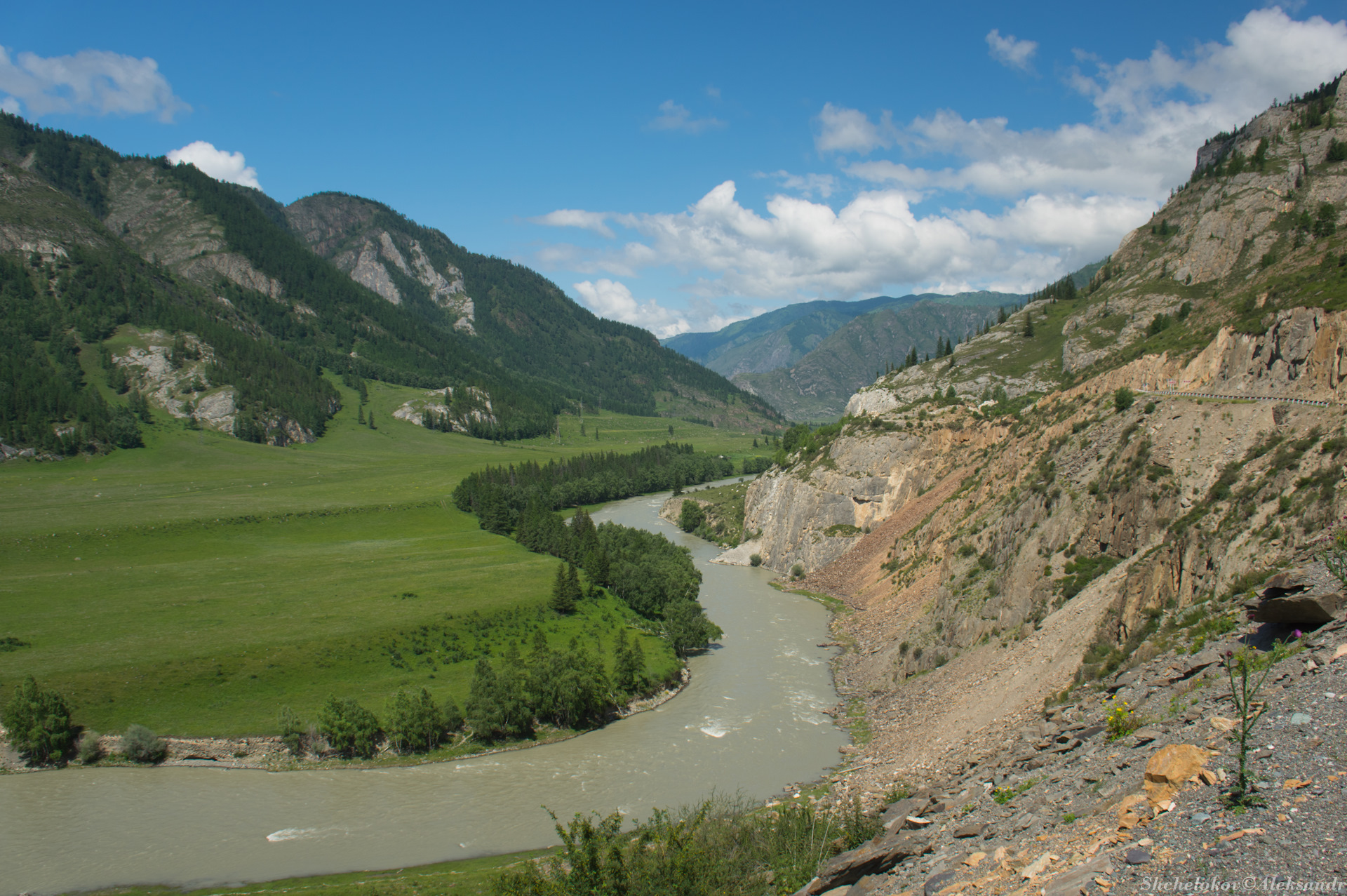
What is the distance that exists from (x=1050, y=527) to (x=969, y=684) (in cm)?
1160

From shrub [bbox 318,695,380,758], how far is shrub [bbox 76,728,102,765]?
44.2 feet

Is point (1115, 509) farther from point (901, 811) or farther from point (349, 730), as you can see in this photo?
point (349, 730)

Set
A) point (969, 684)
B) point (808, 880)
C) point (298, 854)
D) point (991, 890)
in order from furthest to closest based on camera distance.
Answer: point (969, 684) < point (298, 854) < point (808, 880) < point (991, 890)

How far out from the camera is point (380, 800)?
40.0 m

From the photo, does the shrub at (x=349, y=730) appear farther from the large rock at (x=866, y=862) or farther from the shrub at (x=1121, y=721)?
the shrub at (x=1121, y=721)

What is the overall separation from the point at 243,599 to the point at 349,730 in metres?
32.5

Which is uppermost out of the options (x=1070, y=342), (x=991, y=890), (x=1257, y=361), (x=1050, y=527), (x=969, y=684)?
(x=1070, y=342)

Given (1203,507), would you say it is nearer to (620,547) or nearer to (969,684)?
(969,684)

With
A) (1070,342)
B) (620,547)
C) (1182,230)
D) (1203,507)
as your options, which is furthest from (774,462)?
(1203,507)

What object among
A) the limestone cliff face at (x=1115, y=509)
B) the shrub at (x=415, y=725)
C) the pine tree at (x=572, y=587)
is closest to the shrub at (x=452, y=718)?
the shrub at (x=415, y=725)

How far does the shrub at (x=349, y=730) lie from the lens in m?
44.9

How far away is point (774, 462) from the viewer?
115 metres

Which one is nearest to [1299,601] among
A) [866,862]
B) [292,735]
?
[866,862]

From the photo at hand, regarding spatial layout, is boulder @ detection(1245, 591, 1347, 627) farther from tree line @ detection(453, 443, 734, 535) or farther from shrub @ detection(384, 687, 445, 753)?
tree line @ detection(453, 443, 734, 535)
